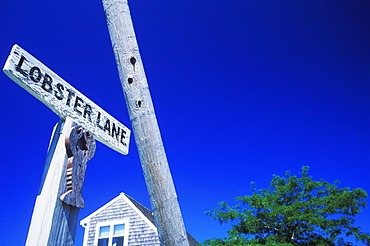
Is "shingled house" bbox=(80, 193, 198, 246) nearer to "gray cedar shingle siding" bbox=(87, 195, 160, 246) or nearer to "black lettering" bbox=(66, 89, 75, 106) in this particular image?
"gray cedar shingle siding" bbox=(87, 195, 160, 246)

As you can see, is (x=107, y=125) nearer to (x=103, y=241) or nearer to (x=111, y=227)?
(x=103, y=241)

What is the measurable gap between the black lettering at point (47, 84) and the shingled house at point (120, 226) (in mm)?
13890

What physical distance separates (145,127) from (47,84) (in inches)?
30.5

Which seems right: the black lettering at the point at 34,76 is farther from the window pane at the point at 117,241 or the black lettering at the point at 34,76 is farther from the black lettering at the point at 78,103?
the window pane at the point at 117,241

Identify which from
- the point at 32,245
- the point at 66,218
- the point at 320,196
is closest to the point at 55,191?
the point at 66,218

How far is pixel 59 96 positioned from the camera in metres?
2.15

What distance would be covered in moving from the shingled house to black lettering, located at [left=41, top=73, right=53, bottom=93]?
1389 centimetres

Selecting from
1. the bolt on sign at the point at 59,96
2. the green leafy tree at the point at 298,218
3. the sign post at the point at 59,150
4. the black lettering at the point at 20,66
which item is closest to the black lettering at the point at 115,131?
the bolt on sign at the point at 59,96

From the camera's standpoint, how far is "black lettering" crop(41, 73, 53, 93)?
2.08m

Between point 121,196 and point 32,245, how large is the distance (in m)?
15.4

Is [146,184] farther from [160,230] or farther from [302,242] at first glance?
[302,242]

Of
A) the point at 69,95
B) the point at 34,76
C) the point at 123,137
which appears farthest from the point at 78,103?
the point at 123,137

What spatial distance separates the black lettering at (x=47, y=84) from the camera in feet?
6.84

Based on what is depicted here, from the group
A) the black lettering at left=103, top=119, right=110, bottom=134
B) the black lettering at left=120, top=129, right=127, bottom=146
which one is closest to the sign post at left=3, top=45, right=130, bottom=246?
the black lettering at left=103, top=119, right=110, bottom=134
